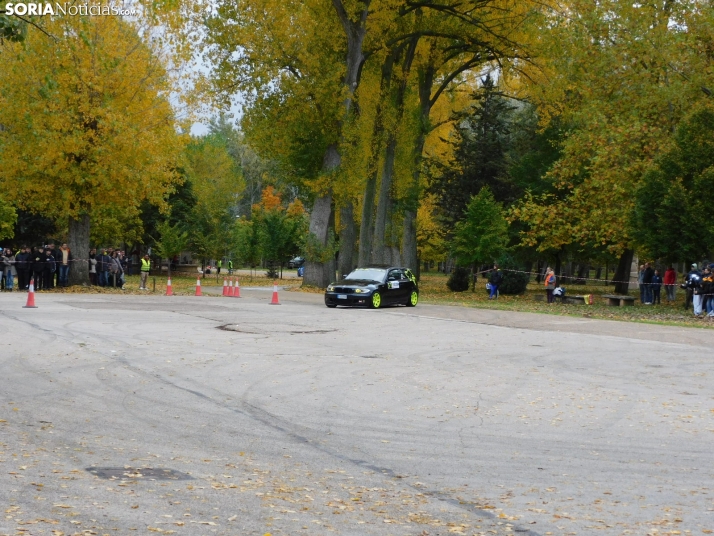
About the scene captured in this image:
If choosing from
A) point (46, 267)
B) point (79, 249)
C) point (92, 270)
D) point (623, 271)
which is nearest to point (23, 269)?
point (46, 267)

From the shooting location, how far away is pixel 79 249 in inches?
1761

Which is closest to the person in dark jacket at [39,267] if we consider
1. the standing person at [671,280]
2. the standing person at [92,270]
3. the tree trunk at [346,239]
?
the standing person at [92,270]

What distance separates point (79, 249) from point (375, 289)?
15381mm

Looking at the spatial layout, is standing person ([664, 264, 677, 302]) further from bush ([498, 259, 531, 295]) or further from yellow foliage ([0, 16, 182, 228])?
yellow foliage ([0, 16, 182, 228])

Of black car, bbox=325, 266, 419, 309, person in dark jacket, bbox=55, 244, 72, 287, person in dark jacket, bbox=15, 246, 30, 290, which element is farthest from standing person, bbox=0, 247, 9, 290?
black car, bbox=325, 266, 419, 309

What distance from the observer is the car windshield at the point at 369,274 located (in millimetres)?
36500

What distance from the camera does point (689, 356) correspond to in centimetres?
2061

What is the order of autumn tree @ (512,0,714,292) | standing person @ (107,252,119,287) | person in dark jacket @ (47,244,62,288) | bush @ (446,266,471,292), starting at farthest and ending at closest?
bush @ (446,266,471,292), standing person @ (107,252,119,287), autumn tree @ (512,0,714,292), person in dark jacket @ (47,244,62,288)

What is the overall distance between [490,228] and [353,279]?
20.6m

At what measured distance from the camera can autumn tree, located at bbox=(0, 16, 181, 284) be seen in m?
41.0

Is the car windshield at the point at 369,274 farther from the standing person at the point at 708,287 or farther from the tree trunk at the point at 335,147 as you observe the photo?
the tree trunk at the point at 335,147

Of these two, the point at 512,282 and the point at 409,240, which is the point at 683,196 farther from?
the point at 409,240

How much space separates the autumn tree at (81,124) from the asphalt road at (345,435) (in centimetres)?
1989

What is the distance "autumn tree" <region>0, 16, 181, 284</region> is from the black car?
11.5 meters
